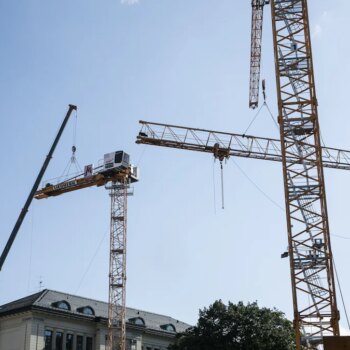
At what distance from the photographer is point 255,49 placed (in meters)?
77.5

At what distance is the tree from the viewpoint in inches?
2721

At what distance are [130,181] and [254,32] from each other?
3611 cm

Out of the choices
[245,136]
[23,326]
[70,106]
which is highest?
[245,136]

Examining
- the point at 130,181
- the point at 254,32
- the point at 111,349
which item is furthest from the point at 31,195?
the point at 130,181

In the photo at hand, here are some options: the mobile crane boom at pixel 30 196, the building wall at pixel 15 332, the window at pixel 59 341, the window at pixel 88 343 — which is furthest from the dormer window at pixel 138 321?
the mobile crane boom at pixel 30 196

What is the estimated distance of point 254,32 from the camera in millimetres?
76500

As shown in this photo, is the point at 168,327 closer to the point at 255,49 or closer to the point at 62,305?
the point at 62,305

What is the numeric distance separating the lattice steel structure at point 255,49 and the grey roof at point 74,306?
36.2 meters

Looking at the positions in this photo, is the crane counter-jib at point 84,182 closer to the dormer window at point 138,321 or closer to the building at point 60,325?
the building at point 60,325

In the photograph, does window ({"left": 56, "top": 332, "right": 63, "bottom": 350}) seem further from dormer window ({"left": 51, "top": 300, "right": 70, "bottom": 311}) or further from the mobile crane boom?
the mobile crane boom

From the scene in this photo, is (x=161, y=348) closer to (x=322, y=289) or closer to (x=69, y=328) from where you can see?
(x=69, y=328)

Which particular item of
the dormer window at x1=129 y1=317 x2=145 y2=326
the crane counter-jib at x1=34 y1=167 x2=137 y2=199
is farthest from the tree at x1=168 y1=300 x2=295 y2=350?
the crane counter-jib at x1=34 y1=167 x2=137 y2=199

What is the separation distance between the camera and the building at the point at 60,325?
82.8 meters

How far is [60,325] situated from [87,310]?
5.93m
